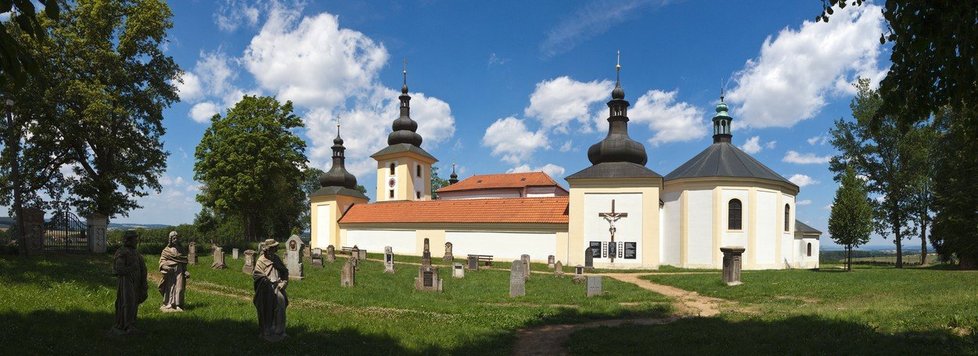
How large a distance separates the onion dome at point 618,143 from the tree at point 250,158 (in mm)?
20506

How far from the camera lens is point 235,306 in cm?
1111

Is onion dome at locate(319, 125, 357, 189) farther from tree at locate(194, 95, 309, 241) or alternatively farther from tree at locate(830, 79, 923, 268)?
tree at locate(830, 79, 923, 268)

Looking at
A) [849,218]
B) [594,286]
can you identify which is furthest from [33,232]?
[849,218]

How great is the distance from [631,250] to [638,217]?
5.92ft

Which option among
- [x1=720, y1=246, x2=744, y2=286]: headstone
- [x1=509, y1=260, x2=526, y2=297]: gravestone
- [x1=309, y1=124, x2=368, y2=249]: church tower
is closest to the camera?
[x1=509, y1=260, x2=526, y2=297]: gravestone

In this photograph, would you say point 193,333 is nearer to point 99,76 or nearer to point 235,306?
point 235,306

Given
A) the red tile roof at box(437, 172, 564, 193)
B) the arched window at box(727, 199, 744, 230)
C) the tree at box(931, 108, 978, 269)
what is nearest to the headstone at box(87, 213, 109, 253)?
the arched window at box(727, 199, 744, 230)

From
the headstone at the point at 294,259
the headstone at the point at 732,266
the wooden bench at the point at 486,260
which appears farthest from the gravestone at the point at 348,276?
the headstone at the point at 732,266

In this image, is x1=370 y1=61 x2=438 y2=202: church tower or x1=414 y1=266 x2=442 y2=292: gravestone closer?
x1=414 y1=266 x2=442 y2=292: gravestone

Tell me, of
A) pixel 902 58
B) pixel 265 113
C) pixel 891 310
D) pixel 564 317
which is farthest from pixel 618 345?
pixel 265 113

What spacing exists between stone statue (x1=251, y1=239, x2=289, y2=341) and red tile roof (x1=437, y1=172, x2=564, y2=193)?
1609 inches

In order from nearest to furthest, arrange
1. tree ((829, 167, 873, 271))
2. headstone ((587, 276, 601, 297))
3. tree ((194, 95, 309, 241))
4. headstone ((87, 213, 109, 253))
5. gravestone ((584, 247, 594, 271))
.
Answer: headstone ((587, 276, 601, 297)), headstone ((87, 213, 109, 253)), tree ((829, 167, 873, 271)), gravestone ((584, 247, 594, 271)), tree ((194, 95, 309, 241))

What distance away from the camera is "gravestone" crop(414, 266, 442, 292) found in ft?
53.7

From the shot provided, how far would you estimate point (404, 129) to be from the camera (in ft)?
147
